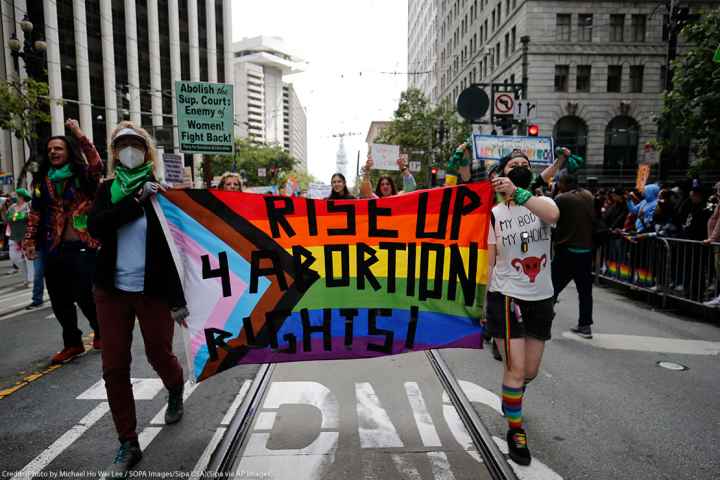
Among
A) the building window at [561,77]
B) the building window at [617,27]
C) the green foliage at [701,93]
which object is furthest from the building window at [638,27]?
the green foliage at [701,93]

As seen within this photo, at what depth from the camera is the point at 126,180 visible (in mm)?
3057

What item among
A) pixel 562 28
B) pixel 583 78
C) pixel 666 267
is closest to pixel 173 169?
pixel 666 267

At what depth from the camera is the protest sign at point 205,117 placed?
26.9ft

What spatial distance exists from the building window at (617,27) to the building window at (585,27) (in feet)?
5.28

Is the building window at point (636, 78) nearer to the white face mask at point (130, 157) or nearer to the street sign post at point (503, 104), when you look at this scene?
the street sign post at point (503, 104)

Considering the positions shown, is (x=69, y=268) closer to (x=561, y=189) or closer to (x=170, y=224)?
(x=170, y=224)

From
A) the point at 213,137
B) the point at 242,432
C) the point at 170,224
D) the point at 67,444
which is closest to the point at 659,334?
the point at 242,432

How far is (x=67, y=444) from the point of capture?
3328mm

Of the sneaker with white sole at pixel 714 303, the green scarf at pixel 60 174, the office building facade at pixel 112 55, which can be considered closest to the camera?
the green scarf at pixel 60 174

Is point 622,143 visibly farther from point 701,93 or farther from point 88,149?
point 88,149

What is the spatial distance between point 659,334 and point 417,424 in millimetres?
4470

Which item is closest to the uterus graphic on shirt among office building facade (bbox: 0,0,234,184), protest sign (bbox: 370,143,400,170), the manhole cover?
the manhole cover

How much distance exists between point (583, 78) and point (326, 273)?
3725 cm

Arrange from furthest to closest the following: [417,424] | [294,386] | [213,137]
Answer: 1. [213,137]
2. [294,386]
3. [417,424]
